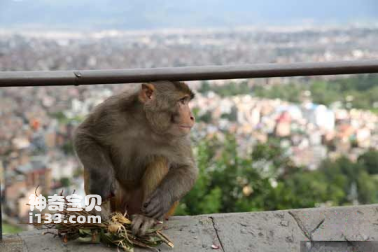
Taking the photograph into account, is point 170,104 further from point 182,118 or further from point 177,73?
point 177,73

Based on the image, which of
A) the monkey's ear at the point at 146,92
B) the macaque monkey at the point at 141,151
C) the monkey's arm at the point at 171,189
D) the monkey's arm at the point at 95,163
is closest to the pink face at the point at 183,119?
the macaque monkey at the point at 141,151

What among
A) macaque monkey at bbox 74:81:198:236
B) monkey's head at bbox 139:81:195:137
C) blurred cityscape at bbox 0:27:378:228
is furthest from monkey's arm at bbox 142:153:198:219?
blurred cityscape at bbox 0:27:378:228

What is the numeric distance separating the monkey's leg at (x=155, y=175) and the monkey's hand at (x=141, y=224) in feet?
0.58

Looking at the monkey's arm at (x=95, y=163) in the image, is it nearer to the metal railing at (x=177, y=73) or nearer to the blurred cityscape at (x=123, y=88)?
the blurred cityscape at (x=123, y=88)

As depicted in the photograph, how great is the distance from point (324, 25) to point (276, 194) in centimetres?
1869

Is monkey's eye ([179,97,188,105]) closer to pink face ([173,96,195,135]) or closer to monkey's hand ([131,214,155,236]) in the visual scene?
pink face ([173,96,195,135])

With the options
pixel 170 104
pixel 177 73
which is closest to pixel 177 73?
pixel 177 73

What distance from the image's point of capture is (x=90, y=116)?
2.96 m

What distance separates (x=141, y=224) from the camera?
9.01 ft

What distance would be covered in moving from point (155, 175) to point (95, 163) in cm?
33

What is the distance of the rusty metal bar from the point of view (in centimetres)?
238

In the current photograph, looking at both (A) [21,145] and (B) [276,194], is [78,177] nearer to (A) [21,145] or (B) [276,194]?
(A) [21,145]

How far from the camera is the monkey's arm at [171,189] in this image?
2838mm

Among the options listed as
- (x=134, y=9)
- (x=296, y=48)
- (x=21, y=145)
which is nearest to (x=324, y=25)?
(x=296, y=48)
